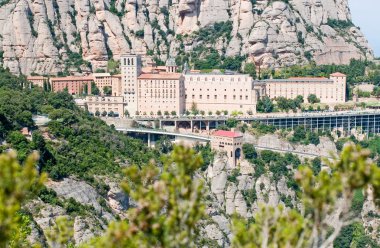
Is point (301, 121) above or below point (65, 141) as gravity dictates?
below

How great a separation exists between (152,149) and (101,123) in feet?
22.5

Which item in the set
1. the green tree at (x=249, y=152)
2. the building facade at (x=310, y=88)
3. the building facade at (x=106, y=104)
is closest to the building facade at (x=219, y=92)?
the building facade at (x=310, y=88)

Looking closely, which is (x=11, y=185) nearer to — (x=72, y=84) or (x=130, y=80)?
(x=130, y=80)

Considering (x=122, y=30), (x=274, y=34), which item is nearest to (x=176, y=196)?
(x=274, y=34)

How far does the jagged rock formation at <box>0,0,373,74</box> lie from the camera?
346ft

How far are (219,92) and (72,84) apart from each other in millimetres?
18496

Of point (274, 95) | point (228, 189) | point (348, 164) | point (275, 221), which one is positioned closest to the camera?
point (348, 164)

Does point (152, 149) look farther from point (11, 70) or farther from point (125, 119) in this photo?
point (11, 70)

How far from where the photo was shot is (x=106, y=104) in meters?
90.1

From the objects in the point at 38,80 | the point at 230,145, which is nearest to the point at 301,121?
the point at 230,145

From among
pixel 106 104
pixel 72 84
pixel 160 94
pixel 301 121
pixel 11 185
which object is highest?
pixel 11 185

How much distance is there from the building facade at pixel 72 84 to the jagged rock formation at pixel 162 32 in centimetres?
861

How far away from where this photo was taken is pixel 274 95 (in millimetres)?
94688

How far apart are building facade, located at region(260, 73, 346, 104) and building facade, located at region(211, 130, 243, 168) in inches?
765
